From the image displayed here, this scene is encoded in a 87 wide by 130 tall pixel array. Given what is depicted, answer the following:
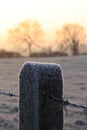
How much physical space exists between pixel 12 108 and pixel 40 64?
24.8ft

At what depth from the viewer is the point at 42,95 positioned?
2902mm

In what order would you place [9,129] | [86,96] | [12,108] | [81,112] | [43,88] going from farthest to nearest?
[86,96] → [12,108] → [81,112] → [9,129] → [43,88]

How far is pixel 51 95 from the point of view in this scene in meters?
2.91

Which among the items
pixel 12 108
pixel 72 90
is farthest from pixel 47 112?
pixel 72 90

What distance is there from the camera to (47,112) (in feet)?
9.64

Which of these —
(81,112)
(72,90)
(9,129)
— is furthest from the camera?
(72,90)

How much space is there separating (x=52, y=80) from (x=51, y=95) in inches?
3.5

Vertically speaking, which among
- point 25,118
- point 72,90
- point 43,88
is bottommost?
point 72,90

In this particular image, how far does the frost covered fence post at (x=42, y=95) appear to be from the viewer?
2.89m

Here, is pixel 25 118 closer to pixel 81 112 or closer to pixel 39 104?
pixel 39 104

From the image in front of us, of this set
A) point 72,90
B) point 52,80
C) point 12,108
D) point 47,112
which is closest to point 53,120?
point 47,112

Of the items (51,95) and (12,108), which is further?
(12,108)

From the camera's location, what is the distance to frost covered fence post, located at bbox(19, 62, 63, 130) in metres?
2.89

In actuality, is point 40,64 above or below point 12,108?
above
